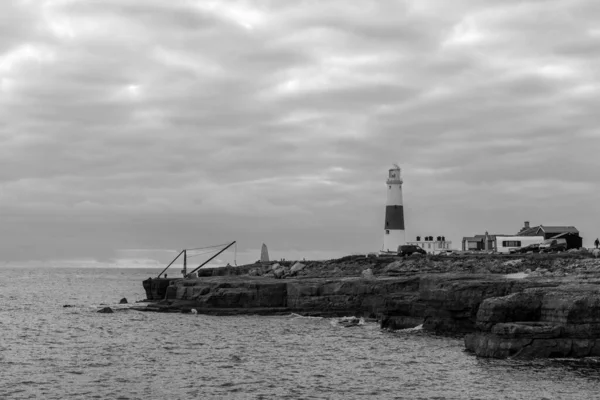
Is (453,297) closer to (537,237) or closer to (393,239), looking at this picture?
(393,239)

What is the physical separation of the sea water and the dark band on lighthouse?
166ft

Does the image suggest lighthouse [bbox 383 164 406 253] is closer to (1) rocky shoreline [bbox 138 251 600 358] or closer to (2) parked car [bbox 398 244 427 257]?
(2) parked car [bbox 398 244 427 257]

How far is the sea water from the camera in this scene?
28.2 meters

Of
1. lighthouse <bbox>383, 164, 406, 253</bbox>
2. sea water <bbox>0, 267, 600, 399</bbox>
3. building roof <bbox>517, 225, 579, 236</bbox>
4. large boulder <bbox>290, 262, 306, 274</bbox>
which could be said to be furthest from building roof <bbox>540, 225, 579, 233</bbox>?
sea water <bbox>0, 267, 600, 399</bbox>

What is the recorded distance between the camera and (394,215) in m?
103

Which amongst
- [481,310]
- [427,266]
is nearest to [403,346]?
[481,310]

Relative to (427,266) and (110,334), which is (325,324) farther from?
(427,266)

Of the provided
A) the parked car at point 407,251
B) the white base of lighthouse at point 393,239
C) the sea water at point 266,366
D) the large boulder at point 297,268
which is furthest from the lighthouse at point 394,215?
the sea water at point 266,366

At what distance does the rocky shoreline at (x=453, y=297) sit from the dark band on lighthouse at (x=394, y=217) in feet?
46.7

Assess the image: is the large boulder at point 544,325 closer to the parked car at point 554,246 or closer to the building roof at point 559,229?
the parked car at point 554,246

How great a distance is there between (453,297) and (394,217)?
5880 centimetres

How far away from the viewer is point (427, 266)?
73500 millimetres

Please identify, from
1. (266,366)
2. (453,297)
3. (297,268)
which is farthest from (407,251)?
(266,366)

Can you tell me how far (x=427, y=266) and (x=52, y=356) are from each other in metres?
43.5
